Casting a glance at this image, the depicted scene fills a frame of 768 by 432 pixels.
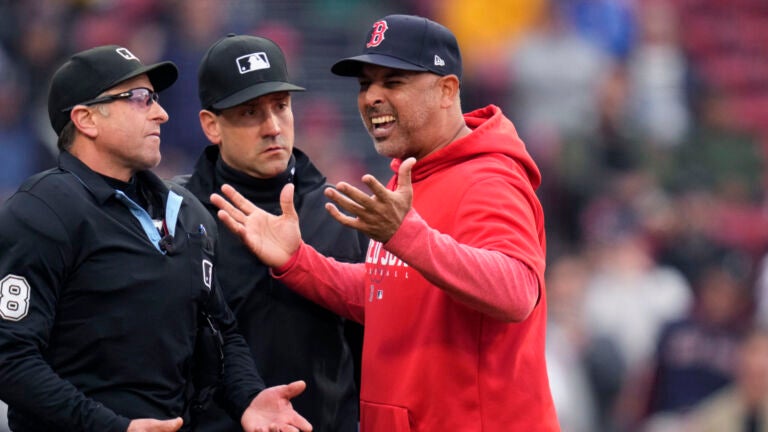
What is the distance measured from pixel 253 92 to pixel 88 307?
106 centimetres

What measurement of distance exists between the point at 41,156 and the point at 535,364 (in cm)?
574

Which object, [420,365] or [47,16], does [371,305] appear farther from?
[47,16]

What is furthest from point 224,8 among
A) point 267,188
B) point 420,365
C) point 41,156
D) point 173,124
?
point 420,365

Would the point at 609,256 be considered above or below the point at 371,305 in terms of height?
below

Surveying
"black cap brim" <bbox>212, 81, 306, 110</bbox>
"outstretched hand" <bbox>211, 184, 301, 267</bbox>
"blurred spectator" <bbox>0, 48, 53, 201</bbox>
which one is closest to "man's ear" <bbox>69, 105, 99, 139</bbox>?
"outstretched hand" <bbox>211, 184, 301, 267</bbox>

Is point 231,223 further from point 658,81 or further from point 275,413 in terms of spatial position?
point 658,81

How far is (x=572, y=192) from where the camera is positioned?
33.0 feet

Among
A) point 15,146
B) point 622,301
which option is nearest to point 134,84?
point 15,146

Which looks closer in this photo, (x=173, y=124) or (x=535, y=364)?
(x=535, y=364)

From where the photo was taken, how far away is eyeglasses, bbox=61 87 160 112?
3.90m

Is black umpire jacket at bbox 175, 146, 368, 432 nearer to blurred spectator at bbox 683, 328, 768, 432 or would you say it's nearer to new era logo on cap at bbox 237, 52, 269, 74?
new era logo on cap at bbox 237, 52, 269, 74

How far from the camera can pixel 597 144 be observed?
10.3m

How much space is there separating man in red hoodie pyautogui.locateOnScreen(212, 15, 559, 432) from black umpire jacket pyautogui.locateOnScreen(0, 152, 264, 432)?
452 mm

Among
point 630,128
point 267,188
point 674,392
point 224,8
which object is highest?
point 267,188
